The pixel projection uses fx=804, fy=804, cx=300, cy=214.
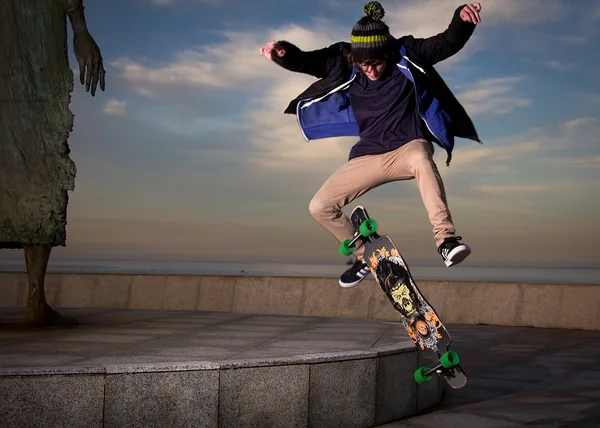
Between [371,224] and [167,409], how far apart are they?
2238 millimetres

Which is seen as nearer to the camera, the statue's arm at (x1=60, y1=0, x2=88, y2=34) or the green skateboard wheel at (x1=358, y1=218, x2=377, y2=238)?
the green skateboard wheel at (x1=358, y1=218, x2=377, y2=238)

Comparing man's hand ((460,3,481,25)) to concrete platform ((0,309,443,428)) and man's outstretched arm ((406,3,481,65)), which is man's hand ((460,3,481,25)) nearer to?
man's outstretched arm ((406,3,481,65))

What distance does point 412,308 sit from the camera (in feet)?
21.6

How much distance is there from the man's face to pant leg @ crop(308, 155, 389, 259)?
2.18ft

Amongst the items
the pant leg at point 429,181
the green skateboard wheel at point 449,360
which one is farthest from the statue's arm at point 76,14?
the green skateboard wheel at point 449,360

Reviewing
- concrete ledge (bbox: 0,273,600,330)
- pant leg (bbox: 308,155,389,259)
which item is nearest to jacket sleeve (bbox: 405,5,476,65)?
pant leg (bbox: 308,155,389,259)

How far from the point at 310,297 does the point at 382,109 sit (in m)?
11.6

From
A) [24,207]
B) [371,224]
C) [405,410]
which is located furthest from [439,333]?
[24,207]

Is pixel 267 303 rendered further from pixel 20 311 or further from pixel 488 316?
pixel 20 311

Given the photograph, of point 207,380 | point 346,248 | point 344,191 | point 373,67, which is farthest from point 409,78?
point 207,380

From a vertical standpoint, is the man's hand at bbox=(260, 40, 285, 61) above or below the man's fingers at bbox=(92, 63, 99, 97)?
below

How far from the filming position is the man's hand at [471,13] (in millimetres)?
5910

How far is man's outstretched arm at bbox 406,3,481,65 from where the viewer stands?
5.95 metres

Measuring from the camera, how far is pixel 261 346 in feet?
25.1
